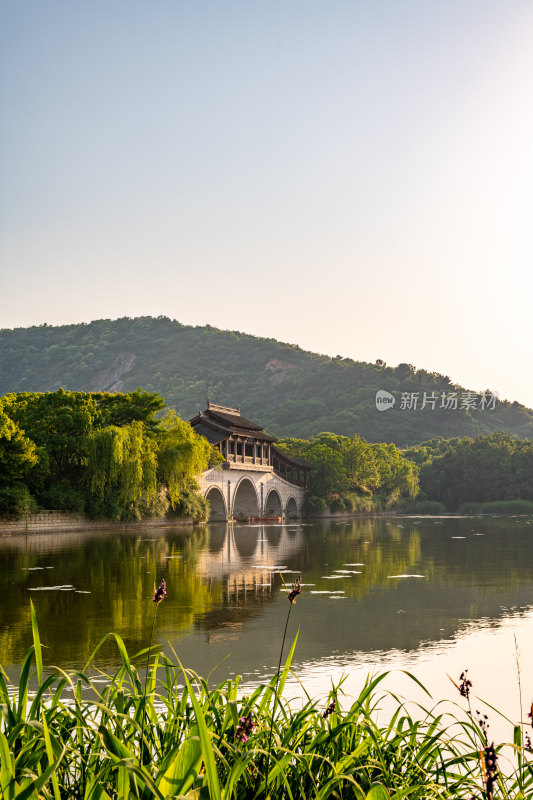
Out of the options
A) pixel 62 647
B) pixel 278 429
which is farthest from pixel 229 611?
pixel 278 429

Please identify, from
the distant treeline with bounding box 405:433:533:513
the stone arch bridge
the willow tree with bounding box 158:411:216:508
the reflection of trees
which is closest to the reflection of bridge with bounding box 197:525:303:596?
the reflection of trees

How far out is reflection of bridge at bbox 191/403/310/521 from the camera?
1994 inches

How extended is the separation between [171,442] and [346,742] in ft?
113

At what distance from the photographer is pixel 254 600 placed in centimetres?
1152

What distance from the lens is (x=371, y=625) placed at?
909cm

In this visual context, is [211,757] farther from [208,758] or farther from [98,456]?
[98,456]

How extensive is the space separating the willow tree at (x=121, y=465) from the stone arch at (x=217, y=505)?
16.2 metres

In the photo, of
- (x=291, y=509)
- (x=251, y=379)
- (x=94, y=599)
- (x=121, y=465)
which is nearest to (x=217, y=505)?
(x=291, y=509)

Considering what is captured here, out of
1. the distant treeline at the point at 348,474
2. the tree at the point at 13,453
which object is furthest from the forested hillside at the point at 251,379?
Answer: the tree at the point at 13,453

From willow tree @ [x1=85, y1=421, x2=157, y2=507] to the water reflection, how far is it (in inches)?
375

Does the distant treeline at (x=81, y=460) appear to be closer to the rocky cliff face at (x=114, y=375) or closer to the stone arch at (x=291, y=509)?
the stone arch at (x=291, y=509)

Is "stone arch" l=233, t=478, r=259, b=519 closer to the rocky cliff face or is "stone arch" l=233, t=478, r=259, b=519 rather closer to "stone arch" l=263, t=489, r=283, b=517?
"stone arch" l=263, t=489, r=283, b=517

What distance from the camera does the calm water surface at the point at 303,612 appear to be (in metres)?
6.80

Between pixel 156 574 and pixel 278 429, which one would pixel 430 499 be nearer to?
pixel 278 429
